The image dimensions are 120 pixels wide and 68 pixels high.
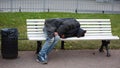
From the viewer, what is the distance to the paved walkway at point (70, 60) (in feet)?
29.2

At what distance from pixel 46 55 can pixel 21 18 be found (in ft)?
18.0

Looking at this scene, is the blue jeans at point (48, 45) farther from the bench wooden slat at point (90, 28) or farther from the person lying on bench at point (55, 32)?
the bench wooden slat at point (90, 28)

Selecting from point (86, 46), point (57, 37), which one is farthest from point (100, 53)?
point (57, 37)

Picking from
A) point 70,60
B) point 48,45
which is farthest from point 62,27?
point 70,60

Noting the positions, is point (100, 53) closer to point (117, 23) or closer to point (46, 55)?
point (46, 55)

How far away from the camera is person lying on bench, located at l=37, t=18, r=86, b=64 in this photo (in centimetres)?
914

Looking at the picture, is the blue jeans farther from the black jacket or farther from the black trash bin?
the black trash bin

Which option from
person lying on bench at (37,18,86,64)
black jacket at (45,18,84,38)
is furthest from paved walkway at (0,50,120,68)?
black jacket at (45,18,84,38)

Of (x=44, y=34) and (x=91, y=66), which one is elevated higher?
(x=44, y=34)

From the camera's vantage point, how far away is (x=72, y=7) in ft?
63.1

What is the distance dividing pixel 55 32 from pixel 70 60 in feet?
2.60

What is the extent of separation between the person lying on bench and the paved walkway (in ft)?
0.80

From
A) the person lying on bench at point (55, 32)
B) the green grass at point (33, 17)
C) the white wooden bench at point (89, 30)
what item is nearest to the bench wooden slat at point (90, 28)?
the white wooden bench at point (89, 30)

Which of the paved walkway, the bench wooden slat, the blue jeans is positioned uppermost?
the bench wooden slat
